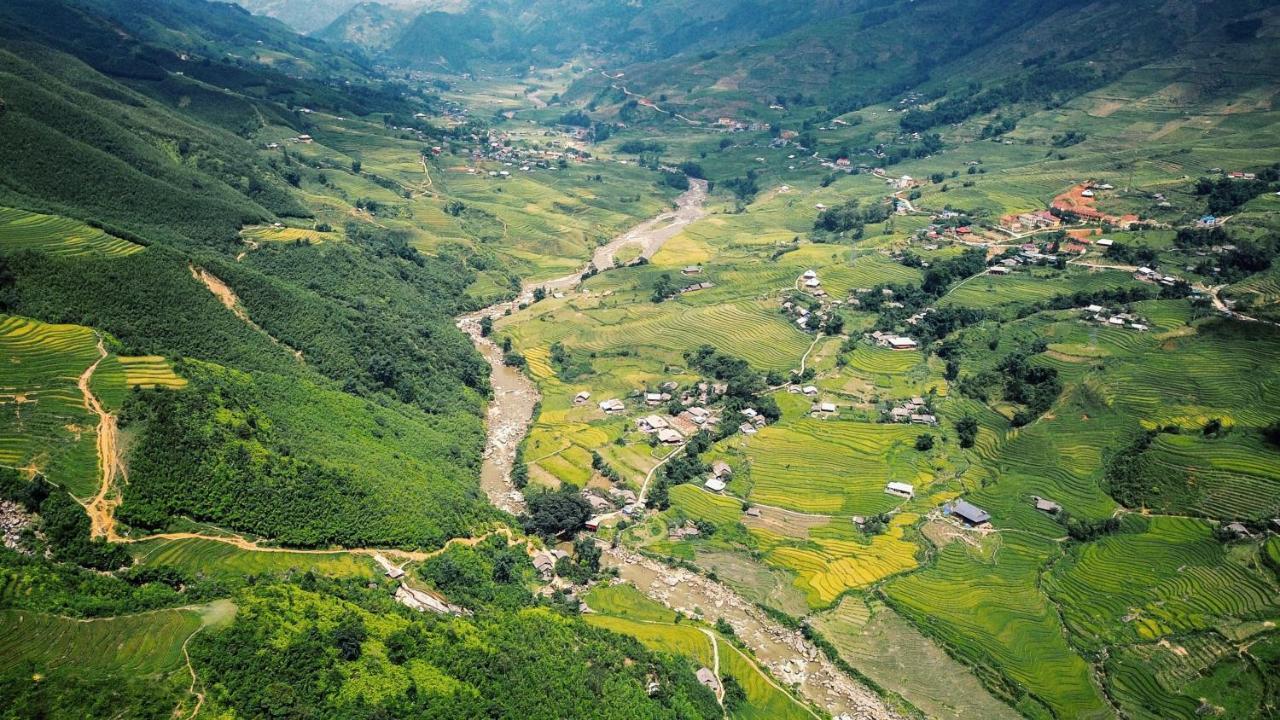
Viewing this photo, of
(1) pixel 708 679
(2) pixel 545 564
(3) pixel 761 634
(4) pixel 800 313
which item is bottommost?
(3) pixel 761 634

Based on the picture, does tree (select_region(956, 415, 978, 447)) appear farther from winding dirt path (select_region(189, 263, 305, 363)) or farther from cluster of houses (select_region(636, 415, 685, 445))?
winding dirt path (select_region(189, 263, 305, 363))

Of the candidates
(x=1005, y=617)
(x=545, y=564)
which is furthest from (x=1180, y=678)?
(x=545, y=564)

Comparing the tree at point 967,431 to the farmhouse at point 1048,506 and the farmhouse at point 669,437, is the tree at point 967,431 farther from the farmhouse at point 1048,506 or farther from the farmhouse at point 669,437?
the farmhouse at point 669,437

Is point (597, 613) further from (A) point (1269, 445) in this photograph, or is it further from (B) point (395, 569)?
(A) point (1269, 445)

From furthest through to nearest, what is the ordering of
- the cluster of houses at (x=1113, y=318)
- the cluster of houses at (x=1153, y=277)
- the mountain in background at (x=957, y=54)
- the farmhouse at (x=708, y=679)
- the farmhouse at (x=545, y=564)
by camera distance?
1. the mountain in background at (x=957, y=54)
2. the cluster of houses at (x=1153, y=277)
3. the cluster of houses at (x=1113, y=318)
4. the farmhouse at (x=545, y=564)
5. the farmhouse at (x=708, y=679)

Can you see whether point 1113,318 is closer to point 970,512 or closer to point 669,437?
point 970,512

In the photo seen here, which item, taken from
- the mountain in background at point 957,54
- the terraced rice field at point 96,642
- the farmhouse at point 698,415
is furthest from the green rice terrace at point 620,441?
the mountain in background at point 957,54

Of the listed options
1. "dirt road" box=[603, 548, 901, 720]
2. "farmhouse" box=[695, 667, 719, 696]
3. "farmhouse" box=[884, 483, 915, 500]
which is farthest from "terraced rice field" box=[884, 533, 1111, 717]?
"farmhouse" box=[695, 667, 719, 696]
